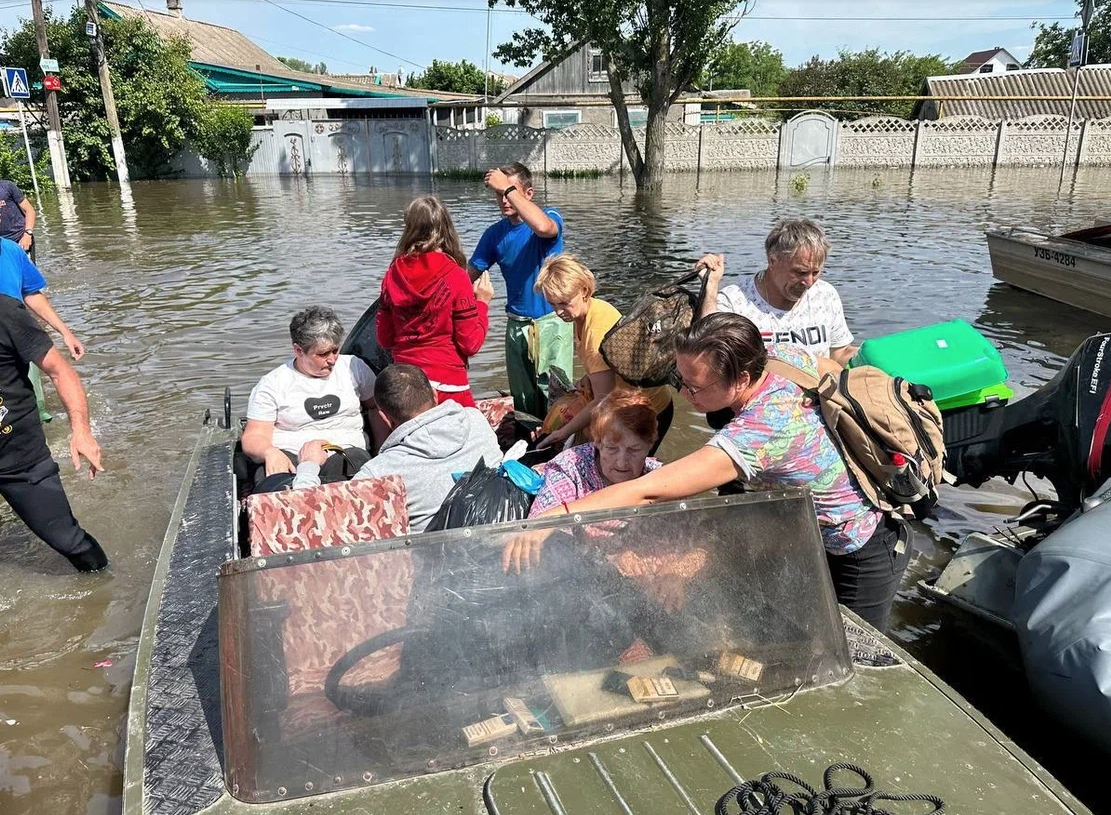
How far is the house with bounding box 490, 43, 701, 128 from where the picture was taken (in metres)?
35.8

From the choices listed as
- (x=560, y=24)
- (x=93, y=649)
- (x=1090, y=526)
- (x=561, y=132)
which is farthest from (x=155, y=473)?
(x=561, y=132)

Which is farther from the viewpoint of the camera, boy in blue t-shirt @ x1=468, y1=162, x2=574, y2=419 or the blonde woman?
boy in blue t-shirt @ x1=468, y1=162, x2=574, y2=419

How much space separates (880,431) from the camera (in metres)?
2.61

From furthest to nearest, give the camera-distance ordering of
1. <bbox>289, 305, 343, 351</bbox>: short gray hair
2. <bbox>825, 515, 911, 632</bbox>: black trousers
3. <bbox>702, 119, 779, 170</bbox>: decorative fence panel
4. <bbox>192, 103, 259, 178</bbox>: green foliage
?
1. <bbox>192, 103, 259, 178</bbox>: green foliage
2. <bbox>702, 119, 779, 170</bbox>: decorative fence panel
3. <bbox>289, 305, 343, 351</bbox>: short gray hair
4. <bbox>825, 515, 911, 632</bbox>: black trousers

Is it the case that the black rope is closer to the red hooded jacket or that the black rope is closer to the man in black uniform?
the red hooded jacket

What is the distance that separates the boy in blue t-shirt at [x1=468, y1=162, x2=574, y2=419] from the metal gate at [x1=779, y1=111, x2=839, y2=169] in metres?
26.7

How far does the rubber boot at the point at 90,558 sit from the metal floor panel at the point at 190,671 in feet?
3.90

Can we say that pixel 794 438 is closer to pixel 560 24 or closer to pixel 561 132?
pixel 560 24

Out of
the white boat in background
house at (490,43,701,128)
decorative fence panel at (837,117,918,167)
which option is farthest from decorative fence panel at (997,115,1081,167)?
the white boat in background

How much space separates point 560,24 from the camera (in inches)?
886

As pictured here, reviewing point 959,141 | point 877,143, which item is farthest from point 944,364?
point 959,141

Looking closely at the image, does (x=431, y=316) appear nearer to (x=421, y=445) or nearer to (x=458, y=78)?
(x=421, y=445)

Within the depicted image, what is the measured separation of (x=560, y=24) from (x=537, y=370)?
2024 cm

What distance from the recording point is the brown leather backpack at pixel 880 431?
103 inches
